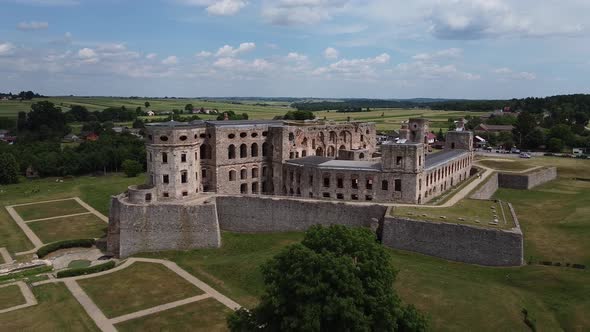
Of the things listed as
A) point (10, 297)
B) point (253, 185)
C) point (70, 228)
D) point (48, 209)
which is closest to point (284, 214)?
point (253, 185)

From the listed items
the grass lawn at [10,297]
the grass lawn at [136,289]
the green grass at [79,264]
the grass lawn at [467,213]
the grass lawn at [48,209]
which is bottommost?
the green grass at [79,264]

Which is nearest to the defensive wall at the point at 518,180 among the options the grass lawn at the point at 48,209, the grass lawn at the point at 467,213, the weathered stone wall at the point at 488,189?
the weathered stone wall at the point at 488,189

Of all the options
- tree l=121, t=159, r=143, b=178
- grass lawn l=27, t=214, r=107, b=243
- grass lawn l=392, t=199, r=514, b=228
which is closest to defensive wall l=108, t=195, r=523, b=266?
grass lawn l=392, t=199, r=514, b=228

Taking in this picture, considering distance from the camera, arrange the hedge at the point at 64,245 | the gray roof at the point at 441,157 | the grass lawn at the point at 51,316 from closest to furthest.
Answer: the grass lawn at the point at 51,316 < the hedge at the point at 64,245 < the gray roof at the point at 441,157

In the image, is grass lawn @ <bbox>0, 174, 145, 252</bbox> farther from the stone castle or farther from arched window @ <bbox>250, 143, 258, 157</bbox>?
arched window @ <bbox>250, 143, 258, 157</bbox>

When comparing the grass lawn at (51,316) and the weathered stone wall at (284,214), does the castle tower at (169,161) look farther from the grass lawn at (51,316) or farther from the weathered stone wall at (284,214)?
the grass lawn at (51,316)

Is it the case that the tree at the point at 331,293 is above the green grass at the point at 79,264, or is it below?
above
